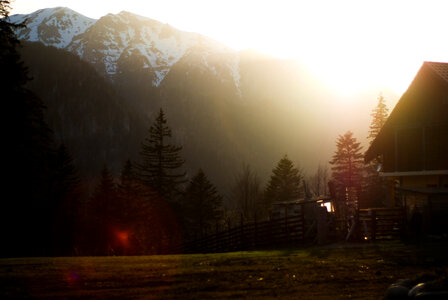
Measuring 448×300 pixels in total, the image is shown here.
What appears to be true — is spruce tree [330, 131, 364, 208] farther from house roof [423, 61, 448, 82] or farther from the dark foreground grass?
the dark foreground grass

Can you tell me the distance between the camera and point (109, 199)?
56.3m

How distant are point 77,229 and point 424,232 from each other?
30.7m

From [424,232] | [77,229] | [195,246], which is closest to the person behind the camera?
[424,232]

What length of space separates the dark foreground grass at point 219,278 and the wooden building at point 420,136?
13.2 metres

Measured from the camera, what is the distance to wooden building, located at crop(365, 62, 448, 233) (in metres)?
29.4

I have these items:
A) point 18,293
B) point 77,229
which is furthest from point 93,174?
point 18,293

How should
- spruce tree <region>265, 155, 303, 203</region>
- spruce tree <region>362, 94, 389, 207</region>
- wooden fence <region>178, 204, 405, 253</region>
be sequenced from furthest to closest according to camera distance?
1. spruce tree <region>265, 155, 303, 203</region>
2. spruce tree <region>362, 94, 389, 207</region>
3. wooden fence <region>178, 204, 405, 253</region>

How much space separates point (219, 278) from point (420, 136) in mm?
21724

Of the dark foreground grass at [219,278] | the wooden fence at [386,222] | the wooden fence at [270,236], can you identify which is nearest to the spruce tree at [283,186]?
the wooden fence at [270,236]

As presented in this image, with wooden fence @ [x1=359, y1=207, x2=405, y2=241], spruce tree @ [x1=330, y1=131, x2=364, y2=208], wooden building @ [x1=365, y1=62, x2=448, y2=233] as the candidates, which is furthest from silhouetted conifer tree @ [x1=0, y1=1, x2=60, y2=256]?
spruce tree @ [x1=330, y1=131, x2=364, y2=208]

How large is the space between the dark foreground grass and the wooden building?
43.3 feet

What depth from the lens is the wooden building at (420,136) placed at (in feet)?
96.4

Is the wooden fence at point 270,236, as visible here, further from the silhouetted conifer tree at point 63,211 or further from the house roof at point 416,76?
the silhouetted conifer tree at point 63,211

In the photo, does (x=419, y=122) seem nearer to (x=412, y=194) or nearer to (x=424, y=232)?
(x=412, y=194)
